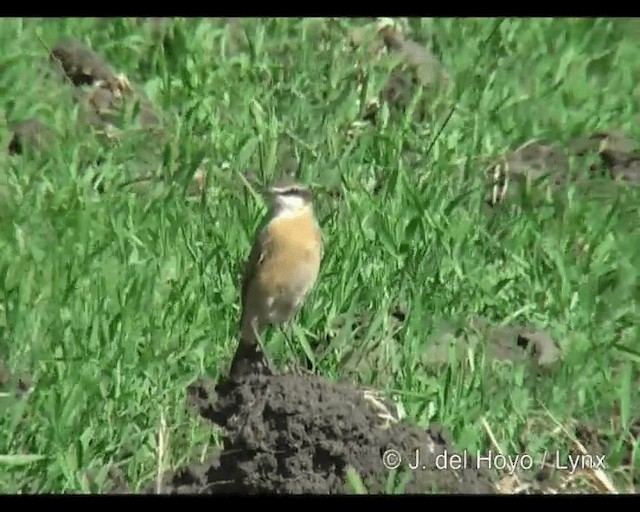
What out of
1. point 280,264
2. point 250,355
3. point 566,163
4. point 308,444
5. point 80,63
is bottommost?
point 308,444

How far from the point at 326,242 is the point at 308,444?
0.56 meters

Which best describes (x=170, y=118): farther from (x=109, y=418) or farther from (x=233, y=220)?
(x=109, y=418)

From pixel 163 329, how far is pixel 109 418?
10.9 inches

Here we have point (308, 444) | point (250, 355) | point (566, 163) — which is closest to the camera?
point (308, 444)

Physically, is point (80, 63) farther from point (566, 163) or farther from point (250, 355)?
point (566, 163)

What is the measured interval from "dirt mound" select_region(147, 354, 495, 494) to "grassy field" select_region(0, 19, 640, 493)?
2.2 inches

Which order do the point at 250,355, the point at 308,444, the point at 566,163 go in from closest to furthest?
the point at 308,444
the point at 250,355
the point at 566,163

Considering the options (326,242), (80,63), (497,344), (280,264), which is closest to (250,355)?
(280,264)

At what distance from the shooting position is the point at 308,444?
3.90 m

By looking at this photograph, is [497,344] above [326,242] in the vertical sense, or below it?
below

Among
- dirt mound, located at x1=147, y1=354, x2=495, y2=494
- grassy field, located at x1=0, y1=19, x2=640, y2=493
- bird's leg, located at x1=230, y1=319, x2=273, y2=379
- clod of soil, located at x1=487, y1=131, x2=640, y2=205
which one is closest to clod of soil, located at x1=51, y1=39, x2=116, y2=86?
grassy field, located at x1=0, y1=19, x2=640, y2=493

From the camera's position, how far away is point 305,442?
154 inches

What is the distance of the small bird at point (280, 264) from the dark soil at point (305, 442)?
15 centimetres

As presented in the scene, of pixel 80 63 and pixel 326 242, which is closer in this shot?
pixel 326 242
